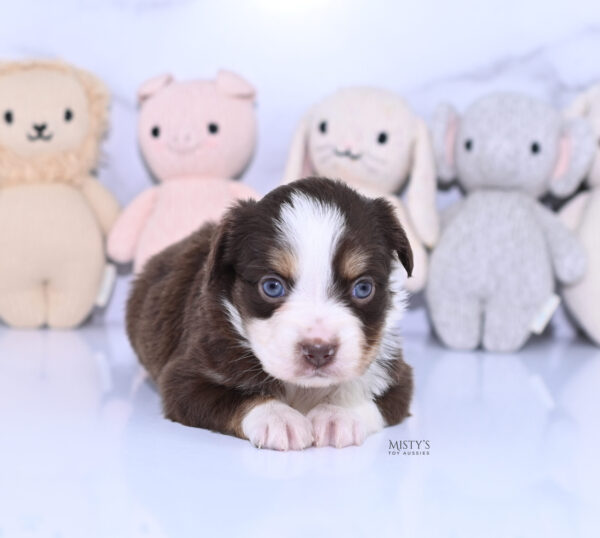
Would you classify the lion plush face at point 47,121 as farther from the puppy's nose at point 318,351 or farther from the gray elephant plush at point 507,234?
the puppy's nose at point 318,351

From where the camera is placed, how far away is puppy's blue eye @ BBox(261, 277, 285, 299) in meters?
1.90

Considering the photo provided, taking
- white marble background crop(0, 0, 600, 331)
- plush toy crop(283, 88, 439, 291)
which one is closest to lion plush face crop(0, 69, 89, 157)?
white marble background crop(0, 0, 600, 331)

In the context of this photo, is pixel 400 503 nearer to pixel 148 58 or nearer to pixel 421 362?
pixel 421 362

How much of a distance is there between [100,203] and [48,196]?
25cm

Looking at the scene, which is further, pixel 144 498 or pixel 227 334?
pixel 227 334

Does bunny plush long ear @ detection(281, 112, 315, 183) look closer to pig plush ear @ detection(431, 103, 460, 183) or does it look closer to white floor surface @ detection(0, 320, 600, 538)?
pig plush ear @ detection(431, 103, 460, 183)

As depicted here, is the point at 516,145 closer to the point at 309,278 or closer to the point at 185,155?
the point at 185,155

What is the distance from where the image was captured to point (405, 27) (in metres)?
4.05

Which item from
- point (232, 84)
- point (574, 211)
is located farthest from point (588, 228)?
point (232, 84)

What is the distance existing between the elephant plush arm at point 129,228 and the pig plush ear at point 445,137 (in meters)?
1.31

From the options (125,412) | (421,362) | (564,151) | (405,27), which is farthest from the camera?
(405,27)

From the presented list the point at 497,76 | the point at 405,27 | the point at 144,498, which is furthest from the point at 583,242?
the point at 144,498

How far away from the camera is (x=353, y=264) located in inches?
74.5

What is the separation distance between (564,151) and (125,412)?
2.31m
